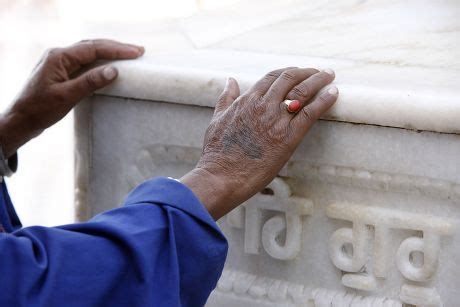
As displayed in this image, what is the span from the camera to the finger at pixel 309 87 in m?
1.12

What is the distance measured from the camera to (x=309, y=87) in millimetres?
1130

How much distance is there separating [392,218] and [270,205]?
0.18 m

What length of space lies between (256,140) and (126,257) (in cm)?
23

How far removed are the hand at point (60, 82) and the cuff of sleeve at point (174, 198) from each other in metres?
0.31

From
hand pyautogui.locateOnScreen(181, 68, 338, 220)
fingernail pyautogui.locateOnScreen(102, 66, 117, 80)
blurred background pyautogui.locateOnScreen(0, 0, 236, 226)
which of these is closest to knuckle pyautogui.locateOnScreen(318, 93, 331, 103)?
hand pyautogui.locateOnScreen(181, 68, 338, 220)

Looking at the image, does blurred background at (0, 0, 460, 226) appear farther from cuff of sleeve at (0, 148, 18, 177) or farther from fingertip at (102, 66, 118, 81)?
cuff of sleeve at (0, 148, 18, 177)

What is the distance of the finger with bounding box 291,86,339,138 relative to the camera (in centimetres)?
111

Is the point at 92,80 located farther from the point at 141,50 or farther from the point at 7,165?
the point at 7,165

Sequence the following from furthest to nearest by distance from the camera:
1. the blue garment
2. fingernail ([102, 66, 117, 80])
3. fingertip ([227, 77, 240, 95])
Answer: fingernail ([102, 66, 117, 80]) < fingertip ([227, 77, 240, 95]) < the blue garment

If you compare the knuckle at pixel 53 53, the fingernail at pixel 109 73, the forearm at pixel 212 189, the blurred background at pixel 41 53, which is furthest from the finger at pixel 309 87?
the blurred background at pixel 41 53

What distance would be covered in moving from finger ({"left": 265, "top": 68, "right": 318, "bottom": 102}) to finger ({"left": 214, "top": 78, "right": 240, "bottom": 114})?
0.23ft

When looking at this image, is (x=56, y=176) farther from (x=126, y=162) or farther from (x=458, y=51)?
(x=458, y=51)

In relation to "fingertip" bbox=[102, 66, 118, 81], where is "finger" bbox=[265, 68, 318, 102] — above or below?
above

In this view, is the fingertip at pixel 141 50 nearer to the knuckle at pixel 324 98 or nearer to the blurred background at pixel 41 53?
the knuckle at pixel 324 98
